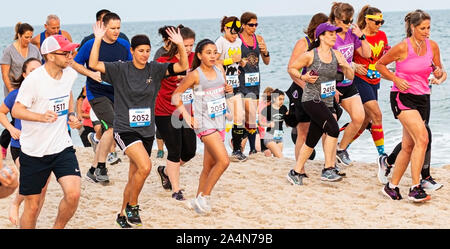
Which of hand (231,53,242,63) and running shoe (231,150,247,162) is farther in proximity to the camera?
running shoe (231,150,247,162)

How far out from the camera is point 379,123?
30.5 ft

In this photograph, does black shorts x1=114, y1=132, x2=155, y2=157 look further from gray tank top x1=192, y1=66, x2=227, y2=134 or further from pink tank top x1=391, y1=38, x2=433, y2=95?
pink tank top x1=391, y1=38, x2=433, y2=95

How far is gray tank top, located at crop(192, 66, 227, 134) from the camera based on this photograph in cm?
720

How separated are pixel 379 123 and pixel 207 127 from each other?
294 centimetres

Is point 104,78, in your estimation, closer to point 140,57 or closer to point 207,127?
point 140,57

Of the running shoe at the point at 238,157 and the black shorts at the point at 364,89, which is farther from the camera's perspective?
the running shoe at the point at 238,157

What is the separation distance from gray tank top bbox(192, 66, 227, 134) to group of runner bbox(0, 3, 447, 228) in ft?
0.03

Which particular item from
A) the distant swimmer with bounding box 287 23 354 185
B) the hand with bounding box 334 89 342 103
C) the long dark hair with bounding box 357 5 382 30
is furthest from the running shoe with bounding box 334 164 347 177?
the long dark hair with bounding box 357 5 382 30

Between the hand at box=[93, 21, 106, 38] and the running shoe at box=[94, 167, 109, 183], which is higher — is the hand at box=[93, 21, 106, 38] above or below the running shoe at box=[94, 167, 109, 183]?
above

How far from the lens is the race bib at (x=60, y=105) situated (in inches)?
233

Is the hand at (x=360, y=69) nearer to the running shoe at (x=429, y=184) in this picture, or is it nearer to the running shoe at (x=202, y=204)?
the running shoe at (x=429, y=184)

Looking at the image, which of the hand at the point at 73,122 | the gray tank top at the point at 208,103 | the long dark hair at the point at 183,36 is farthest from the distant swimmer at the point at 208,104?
the hand at the point at 73,122

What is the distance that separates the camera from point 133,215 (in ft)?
22.6
